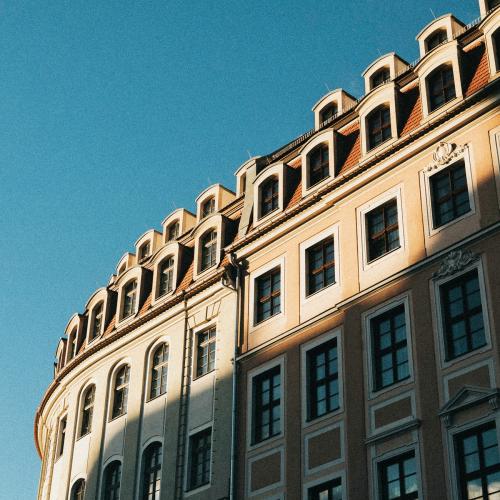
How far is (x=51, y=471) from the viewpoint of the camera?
4347 centimetres

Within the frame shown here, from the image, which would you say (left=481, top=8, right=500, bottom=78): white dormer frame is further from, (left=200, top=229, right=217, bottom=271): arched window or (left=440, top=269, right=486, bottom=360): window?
(left=200, top=229, right=217, bottom=271): arched window

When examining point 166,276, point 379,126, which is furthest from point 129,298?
point 379,126

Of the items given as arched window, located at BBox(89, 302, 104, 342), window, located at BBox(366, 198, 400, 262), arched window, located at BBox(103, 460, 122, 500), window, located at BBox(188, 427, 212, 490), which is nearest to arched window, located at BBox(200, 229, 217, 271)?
window, located at BBox(188, 427, 212, 490)

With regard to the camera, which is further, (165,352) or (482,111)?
(165,352)

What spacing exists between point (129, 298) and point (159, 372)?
5.34 m

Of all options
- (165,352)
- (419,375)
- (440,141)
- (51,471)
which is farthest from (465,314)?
(51,471)

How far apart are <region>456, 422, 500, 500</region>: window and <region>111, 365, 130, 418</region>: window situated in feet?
57.4

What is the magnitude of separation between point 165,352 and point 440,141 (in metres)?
14.1

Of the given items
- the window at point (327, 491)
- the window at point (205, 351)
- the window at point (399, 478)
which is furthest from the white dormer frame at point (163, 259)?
the window at point (399, 478)

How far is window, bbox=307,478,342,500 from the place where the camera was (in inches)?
1110

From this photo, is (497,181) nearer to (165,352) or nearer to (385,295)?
(385,295)

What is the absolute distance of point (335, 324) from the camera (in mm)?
31000

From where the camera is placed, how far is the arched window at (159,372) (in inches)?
1505

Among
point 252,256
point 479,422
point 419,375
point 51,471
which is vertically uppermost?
point 252,256
